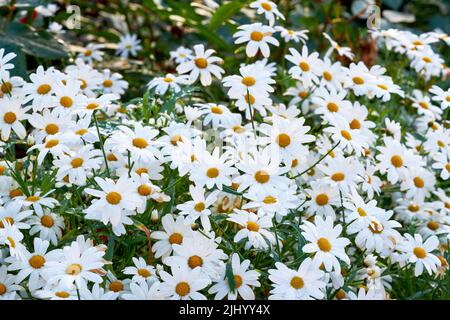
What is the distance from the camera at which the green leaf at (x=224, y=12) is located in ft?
8.21

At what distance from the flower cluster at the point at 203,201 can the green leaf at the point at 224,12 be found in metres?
0.56

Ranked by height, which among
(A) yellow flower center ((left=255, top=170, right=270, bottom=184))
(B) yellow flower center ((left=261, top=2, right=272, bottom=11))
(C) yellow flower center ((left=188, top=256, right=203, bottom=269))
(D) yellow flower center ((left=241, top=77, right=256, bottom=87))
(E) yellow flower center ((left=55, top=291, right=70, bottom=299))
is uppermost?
(B) yellow flower center ((left=261, top=2, right=272, bottom=11))

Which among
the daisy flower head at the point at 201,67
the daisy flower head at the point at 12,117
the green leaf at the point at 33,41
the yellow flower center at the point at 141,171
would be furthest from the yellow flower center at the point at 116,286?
the green leaf at the point at 33,41

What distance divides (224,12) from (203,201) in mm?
1201

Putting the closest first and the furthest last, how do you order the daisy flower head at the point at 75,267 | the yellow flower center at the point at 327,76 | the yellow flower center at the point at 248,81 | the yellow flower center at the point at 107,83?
the daisy flower head at the point at 75,267
the yellow flower center at the point at 248,81
the yellow flower center at the point at 327,76
the yellow flower center at the point at 107,83

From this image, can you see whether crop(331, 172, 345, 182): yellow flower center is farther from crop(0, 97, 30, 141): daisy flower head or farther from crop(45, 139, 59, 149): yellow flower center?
crop(0, 97, 30, 141): daisy flower head

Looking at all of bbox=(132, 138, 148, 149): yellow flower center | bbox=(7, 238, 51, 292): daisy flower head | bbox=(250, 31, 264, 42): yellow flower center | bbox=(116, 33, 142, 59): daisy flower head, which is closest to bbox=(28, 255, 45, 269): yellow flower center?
bbox=(7, 238, 51, 292): daisy flower head

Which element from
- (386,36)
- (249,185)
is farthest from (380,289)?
(386,36)

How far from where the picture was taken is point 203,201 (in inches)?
59.7

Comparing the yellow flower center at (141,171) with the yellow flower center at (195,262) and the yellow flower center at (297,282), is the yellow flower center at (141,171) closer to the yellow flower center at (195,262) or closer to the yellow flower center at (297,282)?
the yellow flower center at (195,262)

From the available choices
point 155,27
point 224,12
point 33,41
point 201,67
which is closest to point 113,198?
point 201,67

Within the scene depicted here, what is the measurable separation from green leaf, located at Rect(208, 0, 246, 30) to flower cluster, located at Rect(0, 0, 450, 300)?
0.56 m

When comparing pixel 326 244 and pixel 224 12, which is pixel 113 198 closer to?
pixel 326 244

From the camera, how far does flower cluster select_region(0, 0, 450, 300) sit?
1.46m
